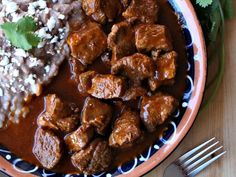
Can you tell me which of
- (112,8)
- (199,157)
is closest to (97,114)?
(112,8)

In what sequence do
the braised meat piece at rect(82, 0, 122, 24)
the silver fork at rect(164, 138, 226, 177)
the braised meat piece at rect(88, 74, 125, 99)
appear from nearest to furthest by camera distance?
the braised meat piece at rect(88, 74, 125, 99), the braised meat piece at rect(82, 0, 122, 24), the silver fork at rect(164, 138, 226, 177)

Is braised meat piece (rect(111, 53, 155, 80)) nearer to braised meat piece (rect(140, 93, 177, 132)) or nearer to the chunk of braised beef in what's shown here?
braised meat piece (rect(140, 93, 177, 132))

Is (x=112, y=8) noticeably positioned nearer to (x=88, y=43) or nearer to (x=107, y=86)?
(x=88, y=43)

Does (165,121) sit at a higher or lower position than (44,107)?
lower

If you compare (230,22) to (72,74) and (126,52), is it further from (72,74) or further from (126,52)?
(72,74)

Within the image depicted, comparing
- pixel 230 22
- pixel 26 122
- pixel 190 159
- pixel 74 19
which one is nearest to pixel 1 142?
pixel 26 122

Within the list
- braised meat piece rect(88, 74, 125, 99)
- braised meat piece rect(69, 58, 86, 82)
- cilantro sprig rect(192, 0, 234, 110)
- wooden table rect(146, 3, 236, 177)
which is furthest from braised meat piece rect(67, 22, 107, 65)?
wooden table rect(146, 3, 236, 177)
